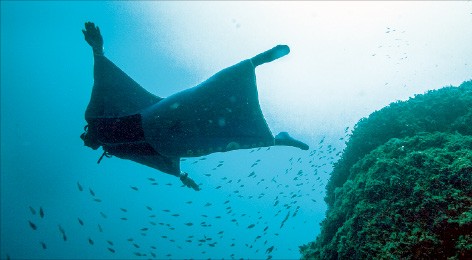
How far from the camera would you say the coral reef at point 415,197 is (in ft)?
12.9

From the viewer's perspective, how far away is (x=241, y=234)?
4341 inches

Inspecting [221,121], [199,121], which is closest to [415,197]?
[221,121]

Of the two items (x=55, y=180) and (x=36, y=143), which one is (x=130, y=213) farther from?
(x=36, y=143)

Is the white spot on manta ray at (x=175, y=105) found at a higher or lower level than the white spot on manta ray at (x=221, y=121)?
higher

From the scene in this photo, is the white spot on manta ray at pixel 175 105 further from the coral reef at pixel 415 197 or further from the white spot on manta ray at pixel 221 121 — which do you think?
the coral reef at pixel 415 197

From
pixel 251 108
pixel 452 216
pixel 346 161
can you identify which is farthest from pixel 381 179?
pixel 346 161

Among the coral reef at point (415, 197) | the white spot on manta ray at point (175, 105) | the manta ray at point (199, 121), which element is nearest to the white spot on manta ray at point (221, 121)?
the manta ray at point (199, 121)

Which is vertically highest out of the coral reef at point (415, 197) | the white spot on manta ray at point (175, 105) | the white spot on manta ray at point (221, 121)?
the white spot on manta ray at point (175, 105)

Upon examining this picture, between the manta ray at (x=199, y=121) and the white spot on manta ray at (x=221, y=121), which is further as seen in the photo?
the white spot on manta ray at (x=221, y=121)

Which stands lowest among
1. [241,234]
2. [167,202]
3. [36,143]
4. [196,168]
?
[241,234]

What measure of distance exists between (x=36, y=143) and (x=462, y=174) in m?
95.5

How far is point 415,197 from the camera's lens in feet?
14.8

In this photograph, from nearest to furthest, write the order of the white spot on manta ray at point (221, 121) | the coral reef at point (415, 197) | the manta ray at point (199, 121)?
the coral reef at point (415, 197) → the manta ray at point (199, 121) → the white spot on manta ray at point (221, 121)

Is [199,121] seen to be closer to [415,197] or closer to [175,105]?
[175,105]
